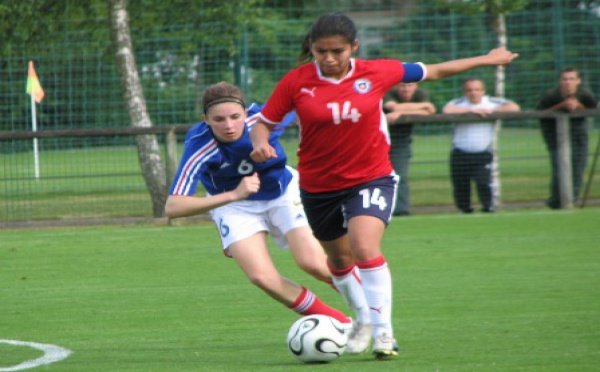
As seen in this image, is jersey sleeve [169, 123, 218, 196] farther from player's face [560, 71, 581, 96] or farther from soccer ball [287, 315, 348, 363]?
player's face [560, 71, 581, 96]

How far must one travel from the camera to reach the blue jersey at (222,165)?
6973 mm

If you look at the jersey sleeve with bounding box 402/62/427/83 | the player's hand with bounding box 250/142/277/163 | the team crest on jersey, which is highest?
the jersey sleeve with bounding box 402/62/427/83

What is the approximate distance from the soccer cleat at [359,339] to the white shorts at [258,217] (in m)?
0.76

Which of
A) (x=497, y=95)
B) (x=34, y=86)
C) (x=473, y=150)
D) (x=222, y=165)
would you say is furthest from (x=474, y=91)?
(x=222, y=165)

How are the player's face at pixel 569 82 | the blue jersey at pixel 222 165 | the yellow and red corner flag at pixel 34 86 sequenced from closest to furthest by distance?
the blue jersey at pixel 222 165 → the player's face at pixel 569 82 → the yellow and red corner flag at pixel 34 86

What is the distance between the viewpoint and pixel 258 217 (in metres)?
7.27

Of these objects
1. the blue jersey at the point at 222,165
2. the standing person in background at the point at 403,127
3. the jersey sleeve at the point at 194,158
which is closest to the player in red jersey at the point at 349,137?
the blue jersey at the point at 222,165

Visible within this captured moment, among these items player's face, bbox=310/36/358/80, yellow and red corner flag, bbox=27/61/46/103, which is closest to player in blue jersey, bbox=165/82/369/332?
player's face, bbox=310/36/358/80

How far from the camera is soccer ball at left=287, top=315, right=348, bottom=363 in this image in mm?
6516

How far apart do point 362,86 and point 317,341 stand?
147 centimetres

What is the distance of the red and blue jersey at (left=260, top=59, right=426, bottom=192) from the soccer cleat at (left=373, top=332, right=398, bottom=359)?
0.90 m

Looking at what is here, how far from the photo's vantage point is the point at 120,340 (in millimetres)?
7559

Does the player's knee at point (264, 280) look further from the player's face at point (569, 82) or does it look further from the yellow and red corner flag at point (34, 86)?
the yellow and red corner flag at point (34, 86)

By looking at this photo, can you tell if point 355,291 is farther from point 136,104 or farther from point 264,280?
point 136,104
